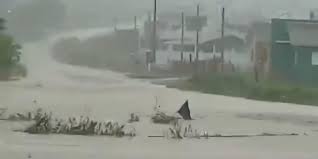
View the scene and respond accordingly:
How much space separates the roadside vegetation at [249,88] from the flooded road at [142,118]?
1.05 metres

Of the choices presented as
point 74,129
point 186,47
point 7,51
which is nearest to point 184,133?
point 74,129

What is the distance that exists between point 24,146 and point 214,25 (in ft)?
129

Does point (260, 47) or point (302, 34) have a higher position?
point (302, 34)

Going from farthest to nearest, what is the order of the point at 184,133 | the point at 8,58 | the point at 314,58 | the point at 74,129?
the point at 314,58
the point at 8,58
the point at 184,133
the point at 74,129

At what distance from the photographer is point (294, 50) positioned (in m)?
30.3

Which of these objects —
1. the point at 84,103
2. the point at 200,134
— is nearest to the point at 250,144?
the point at 200,134

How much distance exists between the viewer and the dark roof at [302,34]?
98.3 ft

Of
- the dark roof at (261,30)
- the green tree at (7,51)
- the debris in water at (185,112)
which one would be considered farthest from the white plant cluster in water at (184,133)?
the dark roof at (261,30)

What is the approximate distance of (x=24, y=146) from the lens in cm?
1077

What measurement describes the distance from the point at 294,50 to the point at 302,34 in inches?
33.2

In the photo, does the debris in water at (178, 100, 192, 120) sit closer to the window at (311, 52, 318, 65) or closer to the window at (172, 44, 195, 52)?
the window at (311, 52, 318, 65)

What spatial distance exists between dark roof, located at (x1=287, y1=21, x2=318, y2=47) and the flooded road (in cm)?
661

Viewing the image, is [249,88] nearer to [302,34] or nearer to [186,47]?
[302,34]

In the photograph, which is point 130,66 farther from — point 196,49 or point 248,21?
point 248,21
